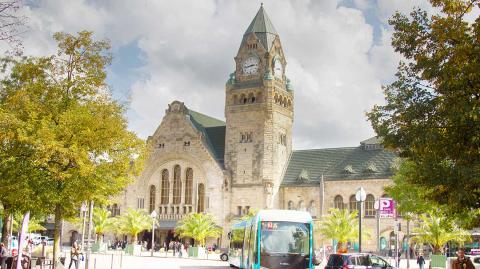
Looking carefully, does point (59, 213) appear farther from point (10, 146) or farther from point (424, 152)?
point (424, 152)

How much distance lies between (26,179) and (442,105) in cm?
1648

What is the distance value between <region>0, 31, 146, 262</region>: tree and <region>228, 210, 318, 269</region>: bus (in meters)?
6.58

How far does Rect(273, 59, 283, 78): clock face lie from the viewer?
2894 inches

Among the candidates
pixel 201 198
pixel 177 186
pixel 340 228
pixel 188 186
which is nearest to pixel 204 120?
pixel 177 186

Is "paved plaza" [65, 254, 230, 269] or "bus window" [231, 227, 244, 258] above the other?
"bus window" [231, 227, 244, 258]

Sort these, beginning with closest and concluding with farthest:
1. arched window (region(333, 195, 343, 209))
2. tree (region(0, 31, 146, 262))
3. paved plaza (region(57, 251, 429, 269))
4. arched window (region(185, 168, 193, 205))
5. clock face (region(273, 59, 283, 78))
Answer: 1. tree (region(0, 31, 146, 262))
2. paved plaza (region(57, 251, 429, 269))
3. arched window (region(333, 195, 343, 209))
4. clock face (region(273, 59, 283, 78))
5. arched window (region(185, 168, 193, 205))

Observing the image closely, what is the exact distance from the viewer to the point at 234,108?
73875 mm

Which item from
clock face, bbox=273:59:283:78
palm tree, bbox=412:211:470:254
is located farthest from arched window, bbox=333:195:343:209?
palm tree, bbox=412:211:470:254

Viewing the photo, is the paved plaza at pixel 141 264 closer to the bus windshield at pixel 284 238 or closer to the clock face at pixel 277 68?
the bus windshield at pixel 284 238

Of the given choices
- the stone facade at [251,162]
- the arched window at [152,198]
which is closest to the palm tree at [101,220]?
the stone facade at [251,162]

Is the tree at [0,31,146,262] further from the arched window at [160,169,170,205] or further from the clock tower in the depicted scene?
the arched window at [160,169,170,205]

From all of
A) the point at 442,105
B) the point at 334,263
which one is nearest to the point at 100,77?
the point at 334,263

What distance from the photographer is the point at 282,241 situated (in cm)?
2891

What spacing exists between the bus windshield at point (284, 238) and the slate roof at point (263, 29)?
46.1 metres
